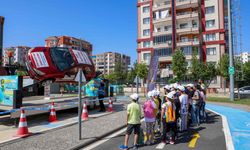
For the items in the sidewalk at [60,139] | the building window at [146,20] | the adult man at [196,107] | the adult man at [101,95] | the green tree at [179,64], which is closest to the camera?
the sidewalk at [60,139]

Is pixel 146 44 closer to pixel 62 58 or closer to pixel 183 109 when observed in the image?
pixel 62 58

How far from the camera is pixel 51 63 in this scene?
43.8 ft

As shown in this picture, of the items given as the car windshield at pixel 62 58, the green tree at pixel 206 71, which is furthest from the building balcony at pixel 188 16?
the car windshield at pixel 62 58

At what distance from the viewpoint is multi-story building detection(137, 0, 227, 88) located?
148ft

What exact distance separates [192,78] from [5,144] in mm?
39696

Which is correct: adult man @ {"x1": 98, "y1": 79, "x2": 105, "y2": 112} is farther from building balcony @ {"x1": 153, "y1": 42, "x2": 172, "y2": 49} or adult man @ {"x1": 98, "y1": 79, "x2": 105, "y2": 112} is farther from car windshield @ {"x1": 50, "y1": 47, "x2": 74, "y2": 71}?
building balcony @ {"x1": 153, "y1": 42, "x2": 172, "y2": 49}

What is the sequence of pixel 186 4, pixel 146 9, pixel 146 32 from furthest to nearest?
pixel 146 9 → pixel 146 32 → pixel 186 4

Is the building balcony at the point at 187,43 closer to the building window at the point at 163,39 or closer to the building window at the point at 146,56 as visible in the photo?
the building window at the point at 163,39

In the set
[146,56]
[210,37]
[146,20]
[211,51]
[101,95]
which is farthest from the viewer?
[146,20]

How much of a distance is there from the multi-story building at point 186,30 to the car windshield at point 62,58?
31.5m

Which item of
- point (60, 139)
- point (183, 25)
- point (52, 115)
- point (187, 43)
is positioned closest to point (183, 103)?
point (60, 139)

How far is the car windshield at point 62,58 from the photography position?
13.7 metres

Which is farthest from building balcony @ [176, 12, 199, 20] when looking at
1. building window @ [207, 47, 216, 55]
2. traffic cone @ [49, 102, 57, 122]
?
traffic cone @ [49, 102, 57, 122]

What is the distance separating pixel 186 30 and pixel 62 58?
38.1 m
